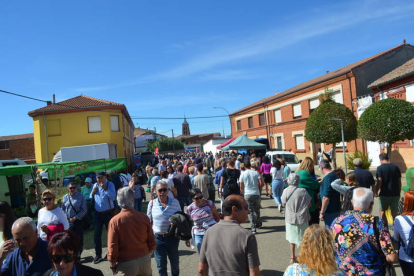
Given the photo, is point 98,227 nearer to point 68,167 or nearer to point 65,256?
point 65,256

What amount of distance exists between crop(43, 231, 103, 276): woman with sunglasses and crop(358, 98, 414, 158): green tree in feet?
44.8

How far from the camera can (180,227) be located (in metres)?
4.62

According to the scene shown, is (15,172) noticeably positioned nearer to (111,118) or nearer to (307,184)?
(307,184)

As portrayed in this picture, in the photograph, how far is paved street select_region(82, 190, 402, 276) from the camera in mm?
5630

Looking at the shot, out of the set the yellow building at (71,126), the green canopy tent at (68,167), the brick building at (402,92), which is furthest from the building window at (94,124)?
the brick building at (402,92)

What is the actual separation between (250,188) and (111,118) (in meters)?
22.1

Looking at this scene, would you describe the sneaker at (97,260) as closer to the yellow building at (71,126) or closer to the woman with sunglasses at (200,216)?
the woman with sunglasses at (200,216)

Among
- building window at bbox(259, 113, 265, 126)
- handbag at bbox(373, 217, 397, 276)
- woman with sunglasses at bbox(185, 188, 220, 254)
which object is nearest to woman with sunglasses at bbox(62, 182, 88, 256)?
woman with sunglasses at bbox(185, 188, 220, 254)

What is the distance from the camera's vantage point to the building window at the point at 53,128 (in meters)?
27.4

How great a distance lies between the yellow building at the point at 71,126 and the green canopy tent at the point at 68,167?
1397 centimetres

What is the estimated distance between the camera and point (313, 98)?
2658 cm

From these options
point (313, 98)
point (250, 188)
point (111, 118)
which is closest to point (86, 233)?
point (250, 188)

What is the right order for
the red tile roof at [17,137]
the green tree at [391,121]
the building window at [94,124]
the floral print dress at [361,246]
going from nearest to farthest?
the floral print dress at [361,246], the green tree at [391,121], the building window at [94,124], the red tile roof at [17,137]

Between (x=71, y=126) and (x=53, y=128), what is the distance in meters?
1.60
